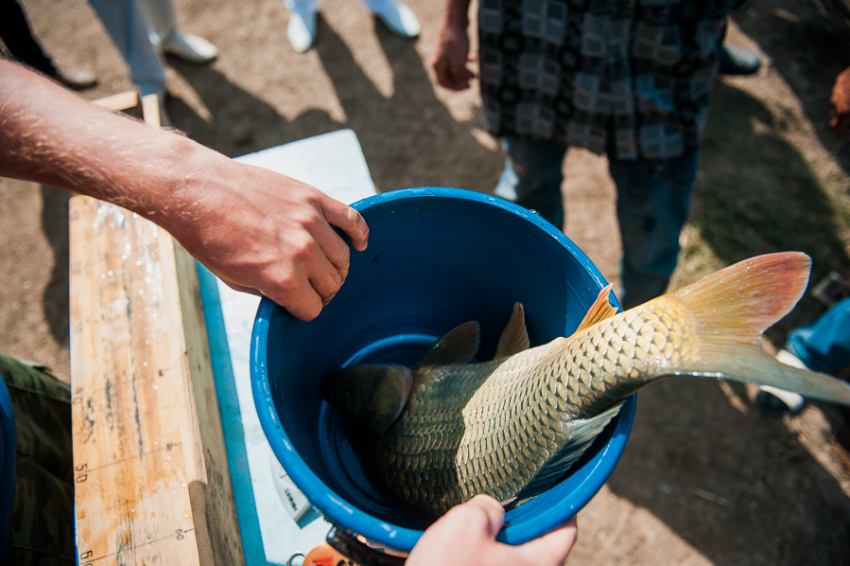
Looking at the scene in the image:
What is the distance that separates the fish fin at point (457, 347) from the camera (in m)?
1.37

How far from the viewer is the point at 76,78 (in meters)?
3.07

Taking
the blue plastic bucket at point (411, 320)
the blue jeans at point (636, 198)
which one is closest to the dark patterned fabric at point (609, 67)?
the blue jeans at point (636, 198)

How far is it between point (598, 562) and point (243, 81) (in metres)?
3.57

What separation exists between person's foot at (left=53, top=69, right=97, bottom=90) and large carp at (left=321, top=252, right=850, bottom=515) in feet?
10.2

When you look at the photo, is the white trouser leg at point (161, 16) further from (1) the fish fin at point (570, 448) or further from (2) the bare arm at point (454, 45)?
(1) the fish fin at point (570, 448)

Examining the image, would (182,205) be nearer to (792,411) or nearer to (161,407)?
(161,407)

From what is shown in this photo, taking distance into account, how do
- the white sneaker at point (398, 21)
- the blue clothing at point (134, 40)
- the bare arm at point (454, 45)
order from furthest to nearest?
the white sneaker at point (398, 21)
the blue clothing at point (134, 40)
the bare arm at point (454, 45)

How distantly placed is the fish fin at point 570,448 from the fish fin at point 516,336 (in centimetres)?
30

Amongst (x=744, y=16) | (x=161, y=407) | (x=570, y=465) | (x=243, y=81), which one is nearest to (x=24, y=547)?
(x=161, y=407)

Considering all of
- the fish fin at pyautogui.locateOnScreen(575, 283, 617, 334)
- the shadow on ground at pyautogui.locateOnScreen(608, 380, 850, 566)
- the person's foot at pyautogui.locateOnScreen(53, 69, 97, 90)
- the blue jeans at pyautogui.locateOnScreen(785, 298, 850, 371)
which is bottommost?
the shadow on ground at pyautogui.locateOnScreen(608, 380, 850, 566)

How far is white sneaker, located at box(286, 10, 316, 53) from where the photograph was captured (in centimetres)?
330

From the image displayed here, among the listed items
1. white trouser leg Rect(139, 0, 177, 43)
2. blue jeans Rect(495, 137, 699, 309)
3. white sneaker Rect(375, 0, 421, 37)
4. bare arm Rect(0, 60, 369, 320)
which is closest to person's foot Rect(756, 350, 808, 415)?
blue jeans Rect(495, 137, 699, 309)

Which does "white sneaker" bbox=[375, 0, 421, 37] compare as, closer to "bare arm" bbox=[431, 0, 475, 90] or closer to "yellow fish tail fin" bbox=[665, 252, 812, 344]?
"bare arm" bbox=[431, 0, 475, 90]

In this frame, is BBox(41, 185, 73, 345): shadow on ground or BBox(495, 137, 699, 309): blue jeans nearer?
BBox(495, 137, 699, 309): blue jeans
